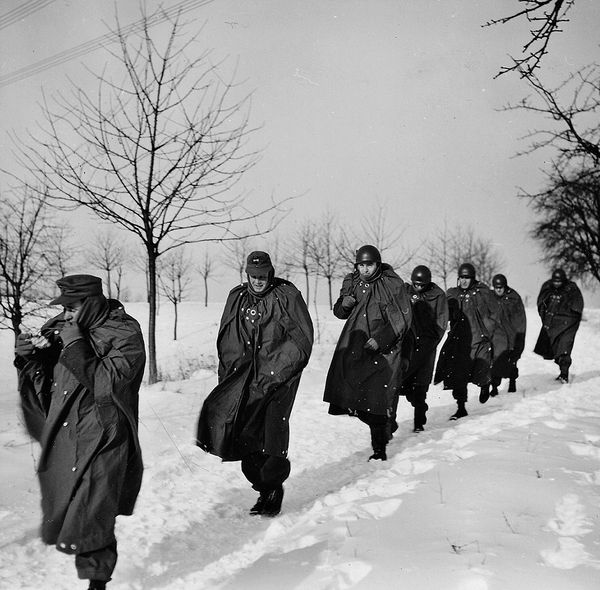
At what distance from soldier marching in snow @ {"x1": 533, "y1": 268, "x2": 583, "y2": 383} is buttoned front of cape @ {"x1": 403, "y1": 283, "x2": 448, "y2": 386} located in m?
4.91

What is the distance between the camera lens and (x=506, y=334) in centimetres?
1028

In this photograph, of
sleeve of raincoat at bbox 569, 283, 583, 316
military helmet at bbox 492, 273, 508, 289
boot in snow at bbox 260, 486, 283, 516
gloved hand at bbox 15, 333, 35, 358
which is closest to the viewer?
gloved hand at bbox 15, 333, 35, 358

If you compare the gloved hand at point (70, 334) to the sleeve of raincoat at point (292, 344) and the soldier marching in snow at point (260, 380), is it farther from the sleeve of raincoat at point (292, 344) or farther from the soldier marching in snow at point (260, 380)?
the sleeve of raincoat at point (292, 344)

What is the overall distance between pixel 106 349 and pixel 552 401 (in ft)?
25.8

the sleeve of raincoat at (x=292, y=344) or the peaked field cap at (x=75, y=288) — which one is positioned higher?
the peaked field cap at (x=75, y=288)

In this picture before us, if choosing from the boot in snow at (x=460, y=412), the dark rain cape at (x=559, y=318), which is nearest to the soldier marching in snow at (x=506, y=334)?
the dark rain cape at (x=559, y=318)

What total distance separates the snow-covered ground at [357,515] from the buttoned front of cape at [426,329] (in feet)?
2.55

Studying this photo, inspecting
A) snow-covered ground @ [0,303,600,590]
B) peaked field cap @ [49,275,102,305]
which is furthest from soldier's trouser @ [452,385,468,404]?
peaked field cap @ [49,275,102,305]

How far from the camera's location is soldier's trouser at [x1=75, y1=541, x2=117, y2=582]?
2984 mm

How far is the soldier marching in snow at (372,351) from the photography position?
6.16 m

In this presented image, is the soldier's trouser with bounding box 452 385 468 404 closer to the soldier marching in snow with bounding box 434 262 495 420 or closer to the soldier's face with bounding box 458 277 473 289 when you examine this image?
the soldier marching in snow with bounding box 434 262 495 420

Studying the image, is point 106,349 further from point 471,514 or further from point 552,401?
point 552,401

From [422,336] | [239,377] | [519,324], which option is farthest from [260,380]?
[519,324]

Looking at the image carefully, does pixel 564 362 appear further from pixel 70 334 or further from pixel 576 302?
pixel 70 334
